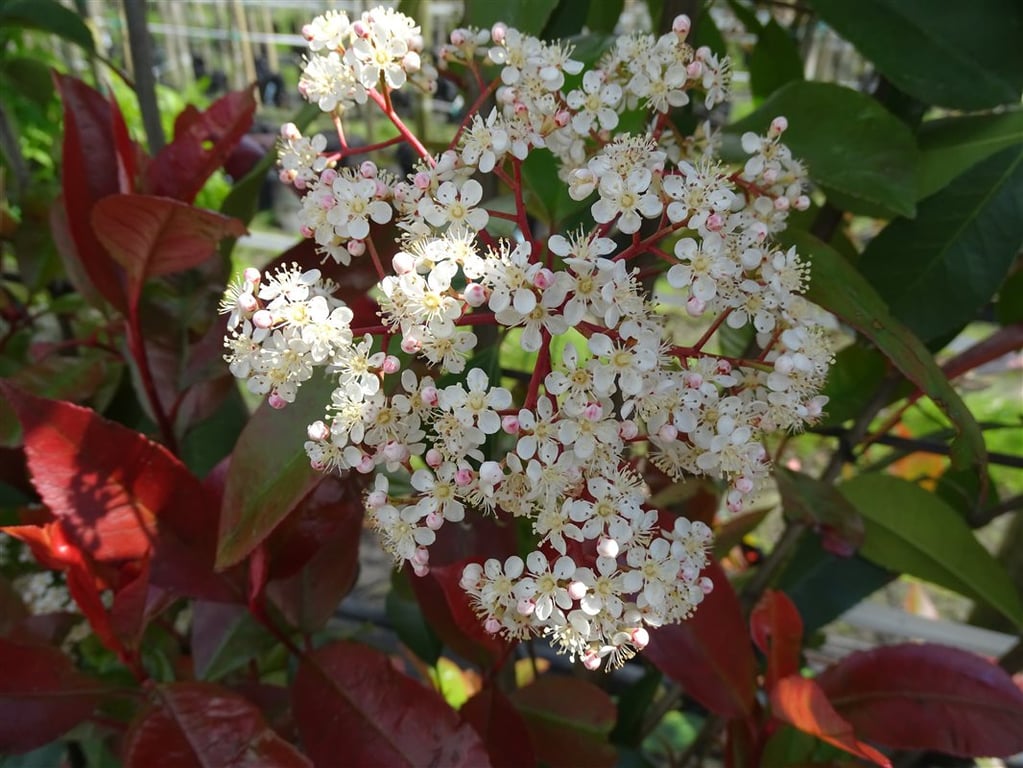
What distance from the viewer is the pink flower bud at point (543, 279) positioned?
42 centimetres

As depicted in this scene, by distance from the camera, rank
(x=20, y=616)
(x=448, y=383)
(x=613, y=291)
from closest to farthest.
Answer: (x=613, y=291) < (x=448, y=383) < (x=20, y=616)

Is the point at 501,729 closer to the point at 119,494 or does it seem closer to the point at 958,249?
the point at 119,494

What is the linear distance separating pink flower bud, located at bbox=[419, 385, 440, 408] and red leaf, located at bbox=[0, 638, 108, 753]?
1.37 feet

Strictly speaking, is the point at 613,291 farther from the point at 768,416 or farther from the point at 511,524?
the point at 511,524

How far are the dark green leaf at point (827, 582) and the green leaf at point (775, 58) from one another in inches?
19.2

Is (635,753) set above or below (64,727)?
below

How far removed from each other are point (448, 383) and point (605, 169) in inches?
7.7

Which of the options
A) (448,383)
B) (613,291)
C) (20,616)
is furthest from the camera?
(20,616)

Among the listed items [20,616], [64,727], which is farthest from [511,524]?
[20,616]

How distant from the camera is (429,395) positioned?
17.5 inches

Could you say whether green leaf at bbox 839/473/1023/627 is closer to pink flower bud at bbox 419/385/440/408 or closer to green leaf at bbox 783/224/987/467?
green leaf at bbox 783/224/987/467

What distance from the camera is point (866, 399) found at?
0.82 metres

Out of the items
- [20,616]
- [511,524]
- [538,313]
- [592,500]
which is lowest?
[20,616]

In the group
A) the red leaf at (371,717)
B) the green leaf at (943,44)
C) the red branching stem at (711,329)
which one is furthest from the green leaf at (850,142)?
the red leaf at (371,717)
